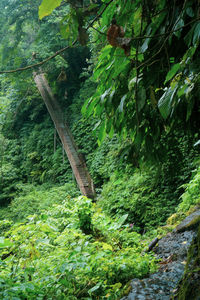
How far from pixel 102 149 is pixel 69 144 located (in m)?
1.61

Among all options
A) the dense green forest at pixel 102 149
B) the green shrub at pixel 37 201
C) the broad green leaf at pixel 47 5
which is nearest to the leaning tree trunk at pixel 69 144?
the dense green forest at pixel 102 149

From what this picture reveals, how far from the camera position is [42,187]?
11516 mm

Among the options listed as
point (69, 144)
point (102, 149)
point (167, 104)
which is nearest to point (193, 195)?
point (167, 104)

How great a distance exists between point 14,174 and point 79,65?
242 inches

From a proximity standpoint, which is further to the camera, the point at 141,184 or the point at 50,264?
the point at 141,184

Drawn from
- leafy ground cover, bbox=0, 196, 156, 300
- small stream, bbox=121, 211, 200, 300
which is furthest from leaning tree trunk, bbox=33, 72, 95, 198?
leafy ground cover, bbox=0, 196, 156, 300

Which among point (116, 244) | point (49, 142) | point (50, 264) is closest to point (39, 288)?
point (50, 264)

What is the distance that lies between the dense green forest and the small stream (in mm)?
144

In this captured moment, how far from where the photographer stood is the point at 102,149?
32.4 feet

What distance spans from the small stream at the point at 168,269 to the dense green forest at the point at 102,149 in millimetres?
144

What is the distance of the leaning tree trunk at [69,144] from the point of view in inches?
376

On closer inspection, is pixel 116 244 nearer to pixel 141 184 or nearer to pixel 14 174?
pixel 141 184

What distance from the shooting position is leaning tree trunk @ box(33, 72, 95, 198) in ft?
31.4

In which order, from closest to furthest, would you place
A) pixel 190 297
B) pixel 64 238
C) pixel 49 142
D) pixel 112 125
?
pixel 190 297 → pixel 112 125 → pixel 64 238 → pixel 49 142
